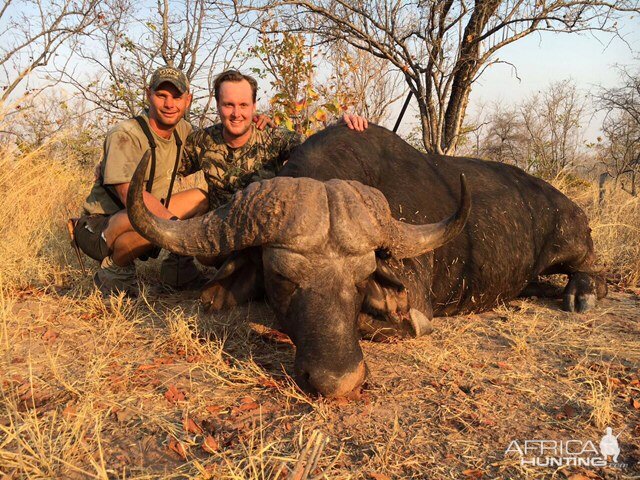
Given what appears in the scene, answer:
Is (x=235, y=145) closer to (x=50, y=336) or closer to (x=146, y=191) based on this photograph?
(x=146, y=191)

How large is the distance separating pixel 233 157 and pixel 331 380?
128 inches

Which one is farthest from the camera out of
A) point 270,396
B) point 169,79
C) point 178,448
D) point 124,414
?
point 169,79

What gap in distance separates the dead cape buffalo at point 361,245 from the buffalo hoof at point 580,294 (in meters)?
0.01

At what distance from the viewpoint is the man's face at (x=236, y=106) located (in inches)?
194

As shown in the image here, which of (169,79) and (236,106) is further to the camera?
(236,106)

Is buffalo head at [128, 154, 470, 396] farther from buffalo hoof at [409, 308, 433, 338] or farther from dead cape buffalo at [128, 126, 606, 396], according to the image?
buffalo hoof at [409, 308, 433, 338]

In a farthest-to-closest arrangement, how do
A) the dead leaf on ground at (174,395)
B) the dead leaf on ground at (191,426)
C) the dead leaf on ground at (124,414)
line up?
the dead leaf on ground at (174,395) → the dead leaf on ground at (124,414) → the dead leaf on ground at (191,426)

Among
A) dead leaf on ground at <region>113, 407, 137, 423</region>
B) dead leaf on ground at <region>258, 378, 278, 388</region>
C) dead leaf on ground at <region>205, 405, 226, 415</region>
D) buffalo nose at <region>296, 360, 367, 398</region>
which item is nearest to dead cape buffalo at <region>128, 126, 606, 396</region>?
buffalo nose at <region>296, 360, 367, 398</region>

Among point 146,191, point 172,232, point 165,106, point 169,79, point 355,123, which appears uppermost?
point 169,79

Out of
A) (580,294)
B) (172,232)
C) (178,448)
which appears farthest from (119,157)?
(580,294)

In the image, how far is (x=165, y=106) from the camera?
4.91 metres

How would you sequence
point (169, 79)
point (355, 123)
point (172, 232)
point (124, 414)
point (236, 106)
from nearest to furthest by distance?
point (124, 414), point (172, 232), point (355, 123), point (169, 79), point (236, 106)

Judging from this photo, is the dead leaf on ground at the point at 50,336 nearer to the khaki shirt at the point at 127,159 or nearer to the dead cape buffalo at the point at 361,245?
the dead cape buffalo at the point at 361,245

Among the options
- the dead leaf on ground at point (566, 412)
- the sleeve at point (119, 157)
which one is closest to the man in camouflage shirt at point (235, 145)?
the sleeve at point (119, 157)
